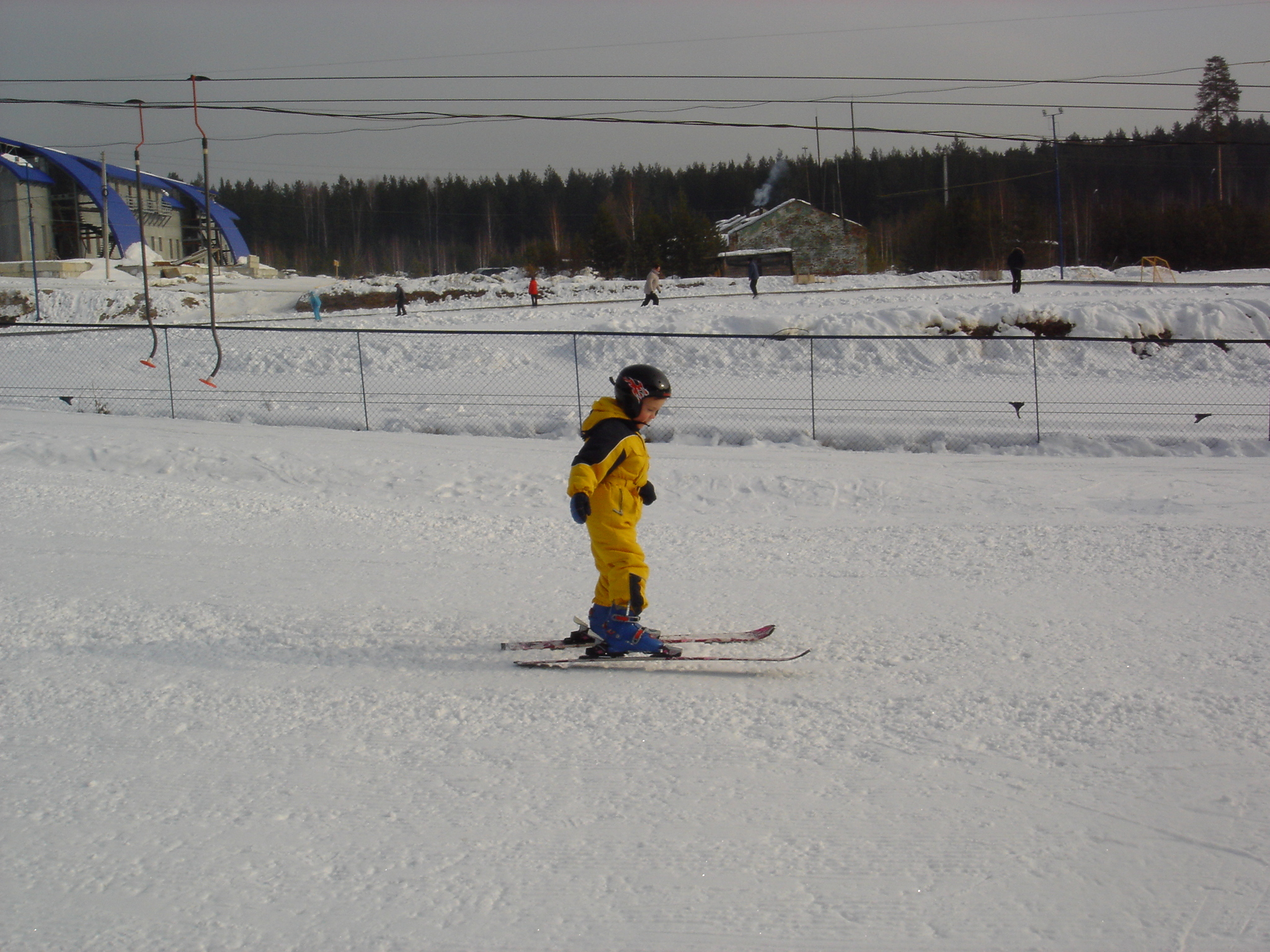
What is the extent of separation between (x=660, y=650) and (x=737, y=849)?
5.88 feet

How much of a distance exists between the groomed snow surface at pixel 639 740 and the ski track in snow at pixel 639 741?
0.7 inches

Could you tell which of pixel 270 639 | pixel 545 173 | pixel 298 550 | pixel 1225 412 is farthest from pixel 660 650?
pixel 545 173

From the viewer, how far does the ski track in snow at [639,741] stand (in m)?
2.94

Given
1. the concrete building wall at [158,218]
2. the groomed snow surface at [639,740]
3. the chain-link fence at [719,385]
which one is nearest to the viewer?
the groomed snow surface at [639,740]

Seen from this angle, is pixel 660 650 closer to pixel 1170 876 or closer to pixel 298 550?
pixel 1170 876

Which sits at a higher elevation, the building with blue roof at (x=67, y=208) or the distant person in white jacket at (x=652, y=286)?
the building with blue roof at (x=67, y=208)

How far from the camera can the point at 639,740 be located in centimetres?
411

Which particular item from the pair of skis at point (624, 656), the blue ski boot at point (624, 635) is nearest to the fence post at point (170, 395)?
the pair of skis at point (624, 656)

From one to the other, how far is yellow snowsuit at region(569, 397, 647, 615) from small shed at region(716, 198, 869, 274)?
5653 cm

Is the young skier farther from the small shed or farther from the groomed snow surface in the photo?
the small shed

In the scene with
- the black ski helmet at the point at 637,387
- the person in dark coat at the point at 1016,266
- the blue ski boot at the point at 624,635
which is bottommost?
the blue ski boot at the point at 624,635

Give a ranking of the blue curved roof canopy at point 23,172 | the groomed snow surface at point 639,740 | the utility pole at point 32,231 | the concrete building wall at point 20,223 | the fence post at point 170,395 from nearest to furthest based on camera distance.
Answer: the groomed snow surface at point 639,740 → the fence post at point 170,395 → the utility pole at point 32,231 → the blue curved roof canopy at point 23,172 → the concrete building wall at point 20,223

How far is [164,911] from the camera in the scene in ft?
9.67

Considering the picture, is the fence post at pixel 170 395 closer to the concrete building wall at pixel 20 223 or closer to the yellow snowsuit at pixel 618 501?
the yellow snowsuit at pixel 618 501
